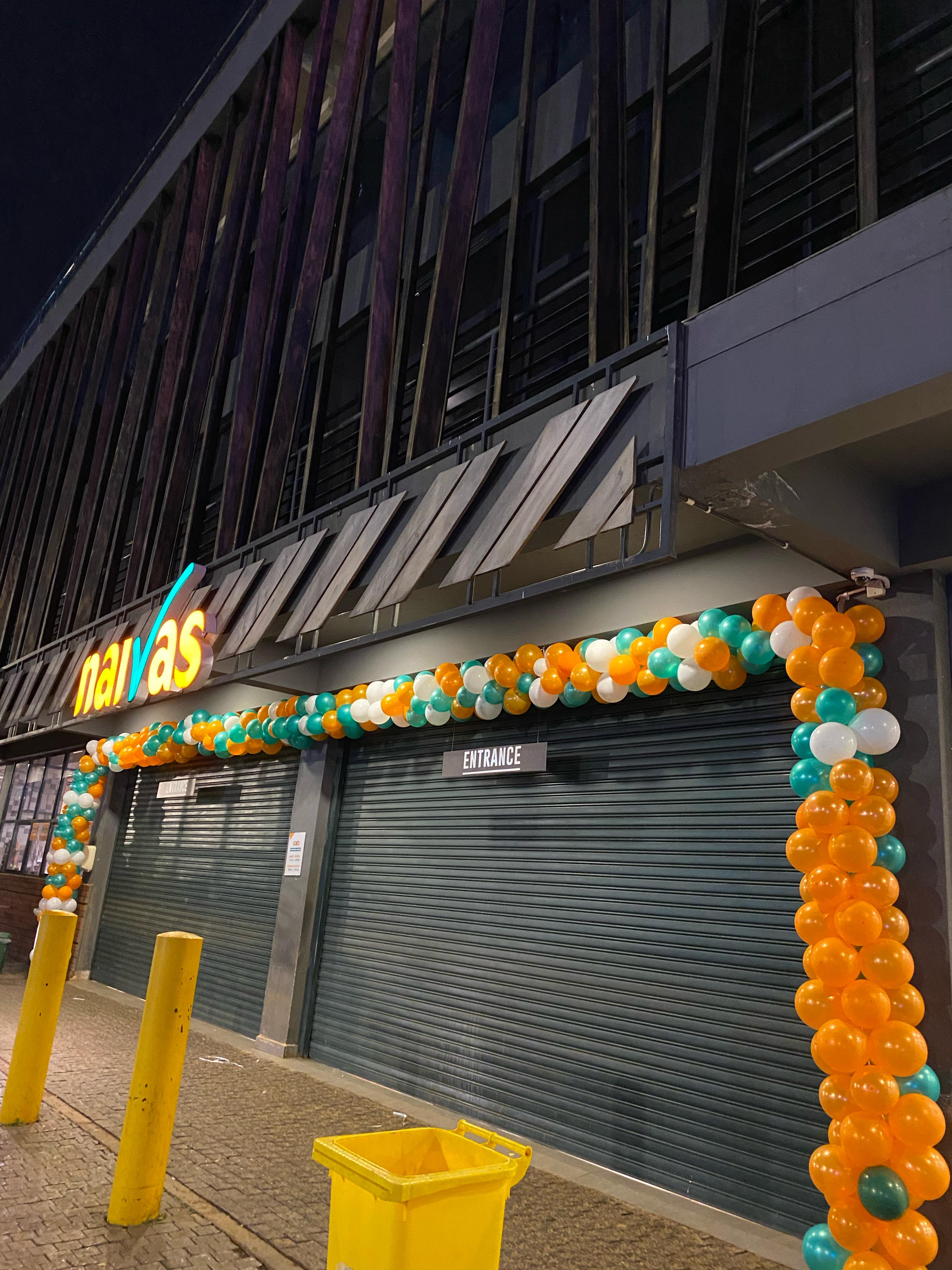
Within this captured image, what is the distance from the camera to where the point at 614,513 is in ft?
15.4

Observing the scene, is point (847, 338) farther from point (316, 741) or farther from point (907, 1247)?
point (316, 741)

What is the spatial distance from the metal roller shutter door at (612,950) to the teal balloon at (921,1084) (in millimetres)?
1005

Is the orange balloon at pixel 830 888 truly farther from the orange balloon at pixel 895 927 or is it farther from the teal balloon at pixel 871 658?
the teal balloon at pixel 871 658

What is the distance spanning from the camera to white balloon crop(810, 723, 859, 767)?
4609 mm

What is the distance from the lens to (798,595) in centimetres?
507

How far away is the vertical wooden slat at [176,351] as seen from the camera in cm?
1228

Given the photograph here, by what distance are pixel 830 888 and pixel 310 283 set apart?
855cm

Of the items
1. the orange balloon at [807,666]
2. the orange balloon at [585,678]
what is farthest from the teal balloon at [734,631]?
the orange balloon at [585,678]

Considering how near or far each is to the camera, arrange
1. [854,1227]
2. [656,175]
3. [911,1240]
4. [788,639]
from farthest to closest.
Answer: [656,175] → [788,639] → [854,1227] → [911,1240]

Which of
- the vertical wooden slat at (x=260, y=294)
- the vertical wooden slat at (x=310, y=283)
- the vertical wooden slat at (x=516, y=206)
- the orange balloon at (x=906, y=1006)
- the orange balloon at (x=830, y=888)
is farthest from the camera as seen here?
the vertical wooden slat at (x=260, y=294)

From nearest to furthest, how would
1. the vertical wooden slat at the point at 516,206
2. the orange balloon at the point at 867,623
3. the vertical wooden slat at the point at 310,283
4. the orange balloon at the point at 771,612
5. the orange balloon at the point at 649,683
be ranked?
the orange balloon at the point at 867,623, the orange balloon at the point at 771,612, the orange balloon at the point at 649,683, the vertical wooden slat at the point at 516,206, the vertical wooden slat at the point at 310,283

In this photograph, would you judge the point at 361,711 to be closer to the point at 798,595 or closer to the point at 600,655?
the point at 600,655

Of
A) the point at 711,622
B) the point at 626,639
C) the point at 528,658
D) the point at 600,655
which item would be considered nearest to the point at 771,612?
the point at 711,622

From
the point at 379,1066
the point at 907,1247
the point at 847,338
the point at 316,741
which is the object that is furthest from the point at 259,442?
the point at 907,1247
